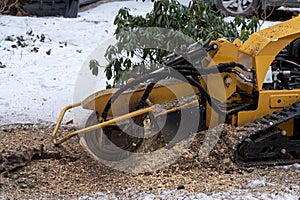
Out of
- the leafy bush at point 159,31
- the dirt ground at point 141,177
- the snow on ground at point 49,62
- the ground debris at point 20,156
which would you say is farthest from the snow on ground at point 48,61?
the dirt ground at point 141,177

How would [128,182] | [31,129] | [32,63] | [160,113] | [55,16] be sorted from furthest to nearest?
[55,16], [32,63], [31,129], [160,113], [128,182]

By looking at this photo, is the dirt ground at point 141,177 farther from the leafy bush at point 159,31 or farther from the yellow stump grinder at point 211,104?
the leafy bush at point 159,31

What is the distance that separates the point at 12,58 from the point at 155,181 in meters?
5.52

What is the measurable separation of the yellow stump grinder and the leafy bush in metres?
1.50

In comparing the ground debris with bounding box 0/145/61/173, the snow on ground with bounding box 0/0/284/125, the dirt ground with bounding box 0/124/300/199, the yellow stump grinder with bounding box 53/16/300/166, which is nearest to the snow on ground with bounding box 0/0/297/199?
the snow on ground with bounding box 0/0/284/125

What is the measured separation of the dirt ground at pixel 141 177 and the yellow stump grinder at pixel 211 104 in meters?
0.16

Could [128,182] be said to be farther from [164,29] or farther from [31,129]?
[164,29]

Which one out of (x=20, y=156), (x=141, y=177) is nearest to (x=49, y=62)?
(x=20, y=156)

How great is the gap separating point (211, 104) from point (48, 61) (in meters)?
4.98

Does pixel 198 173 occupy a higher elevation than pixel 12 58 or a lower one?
lower

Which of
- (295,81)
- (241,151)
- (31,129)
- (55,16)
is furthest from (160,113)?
(55,16)

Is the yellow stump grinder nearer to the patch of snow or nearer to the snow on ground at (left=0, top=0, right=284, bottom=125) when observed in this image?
the patch of snow

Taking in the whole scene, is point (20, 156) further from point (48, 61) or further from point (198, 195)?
point (48, 61)

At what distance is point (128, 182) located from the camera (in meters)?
5.18
